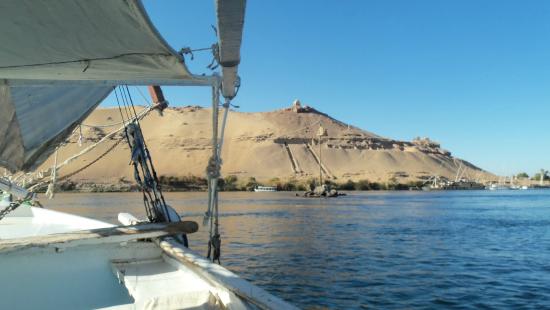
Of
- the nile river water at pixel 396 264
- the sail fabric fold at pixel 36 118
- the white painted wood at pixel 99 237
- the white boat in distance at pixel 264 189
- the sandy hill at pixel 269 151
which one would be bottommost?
the nile river water at pixel 396 264

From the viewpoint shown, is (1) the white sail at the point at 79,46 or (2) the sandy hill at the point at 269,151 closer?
(1) the white sail at the point at 79,46

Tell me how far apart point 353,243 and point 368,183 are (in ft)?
356

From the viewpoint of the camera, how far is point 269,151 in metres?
158

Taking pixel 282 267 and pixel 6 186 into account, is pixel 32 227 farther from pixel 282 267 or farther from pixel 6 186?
pixel 282 267

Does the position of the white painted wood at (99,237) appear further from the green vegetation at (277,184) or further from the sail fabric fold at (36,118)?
the green vegetation at (277,184)

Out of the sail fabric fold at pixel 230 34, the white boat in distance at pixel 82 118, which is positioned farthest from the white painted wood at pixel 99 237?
the sail fabric fold at pixel 230 34

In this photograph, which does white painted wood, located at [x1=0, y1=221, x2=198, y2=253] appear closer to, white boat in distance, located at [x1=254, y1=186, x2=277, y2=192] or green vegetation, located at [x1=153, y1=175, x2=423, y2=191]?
green vegetation, located at [x1=153, y1=175, x2=423, y2=191]

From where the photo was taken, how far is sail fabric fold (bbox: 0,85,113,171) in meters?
4.83

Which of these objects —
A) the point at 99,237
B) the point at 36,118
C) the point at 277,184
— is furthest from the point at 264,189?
the point at 36,118

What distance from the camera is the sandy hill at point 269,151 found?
138750mm

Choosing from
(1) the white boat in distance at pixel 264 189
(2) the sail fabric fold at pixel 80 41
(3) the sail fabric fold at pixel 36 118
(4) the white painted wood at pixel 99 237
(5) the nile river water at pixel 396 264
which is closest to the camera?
(2) the sail fabric fold at pixel 80 41

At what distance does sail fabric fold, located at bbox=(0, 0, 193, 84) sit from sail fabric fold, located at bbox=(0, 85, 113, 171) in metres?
1.54

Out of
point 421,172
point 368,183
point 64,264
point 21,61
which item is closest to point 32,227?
point 64,264

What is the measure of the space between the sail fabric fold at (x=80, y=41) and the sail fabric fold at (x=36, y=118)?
1.54m
